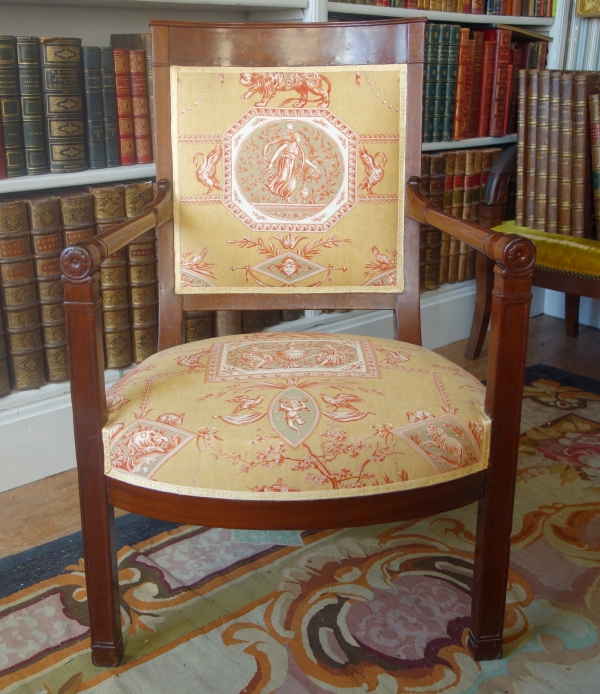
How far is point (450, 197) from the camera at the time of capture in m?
2.29

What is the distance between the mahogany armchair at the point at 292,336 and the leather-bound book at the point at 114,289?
391 millimetres

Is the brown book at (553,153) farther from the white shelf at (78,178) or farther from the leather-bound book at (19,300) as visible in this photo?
the leather-bound book at (19,300)

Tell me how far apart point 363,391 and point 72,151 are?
945 millimetres

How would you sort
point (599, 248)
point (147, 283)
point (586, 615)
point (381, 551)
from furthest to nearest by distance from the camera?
1. point (599, 248)
2. point (147, 283)
3. point (381, 551)
4. point (586, 615)

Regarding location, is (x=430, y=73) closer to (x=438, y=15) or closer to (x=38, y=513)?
(x=438, y=15)

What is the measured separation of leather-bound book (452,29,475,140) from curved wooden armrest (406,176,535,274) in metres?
1.04

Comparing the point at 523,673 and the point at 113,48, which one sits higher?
the point at 113,48

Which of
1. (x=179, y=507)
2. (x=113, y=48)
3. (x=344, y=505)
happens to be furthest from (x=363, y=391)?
(x=113, y=48)

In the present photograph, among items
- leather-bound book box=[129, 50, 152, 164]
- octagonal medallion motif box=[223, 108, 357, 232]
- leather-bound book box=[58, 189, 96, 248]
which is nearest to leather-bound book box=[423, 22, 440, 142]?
leather-bound book box=[129, 50, 152, 164]

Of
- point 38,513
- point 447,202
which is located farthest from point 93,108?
point 447,202

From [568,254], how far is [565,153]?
0.32 metres

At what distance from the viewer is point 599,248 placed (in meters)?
1.89

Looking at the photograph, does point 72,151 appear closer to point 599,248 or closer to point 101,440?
point 101,440

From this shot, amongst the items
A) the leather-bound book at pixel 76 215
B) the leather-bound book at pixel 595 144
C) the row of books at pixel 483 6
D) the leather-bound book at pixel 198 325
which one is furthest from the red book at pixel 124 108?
the leather-bound book at pixel 595 144
